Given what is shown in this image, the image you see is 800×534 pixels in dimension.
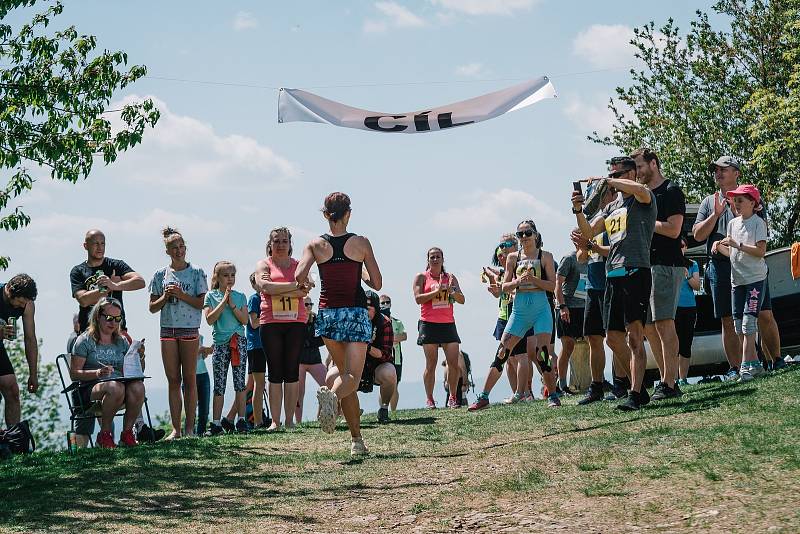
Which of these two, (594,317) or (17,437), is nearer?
(17,437)

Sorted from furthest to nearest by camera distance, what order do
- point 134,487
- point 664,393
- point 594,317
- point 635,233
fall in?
point 594,317
point 664,393
point 635,233
point 134,487

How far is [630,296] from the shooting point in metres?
10.1

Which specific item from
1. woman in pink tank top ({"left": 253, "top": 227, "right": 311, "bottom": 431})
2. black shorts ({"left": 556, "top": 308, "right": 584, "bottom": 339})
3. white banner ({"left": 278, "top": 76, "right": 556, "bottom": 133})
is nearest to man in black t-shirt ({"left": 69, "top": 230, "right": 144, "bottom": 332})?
woman in pink tank top ({"left": 253, "top": 227, "right": 311, "bottom": 431})

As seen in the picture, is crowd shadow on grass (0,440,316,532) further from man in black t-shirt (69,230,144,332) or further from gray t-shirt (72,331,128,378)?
man in black t-shirt (69,230,144,332)

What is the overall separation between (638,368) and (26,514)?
224 inches

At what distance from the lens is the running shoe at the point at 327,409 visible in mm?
8938

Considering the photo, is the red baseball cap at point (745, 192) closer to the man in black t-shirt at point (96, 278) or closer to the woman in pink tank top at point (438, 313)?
the woman in pink tank top at point (438, 313)

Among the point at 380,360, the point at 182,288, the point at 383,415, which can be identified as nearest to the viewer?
the point at 182,288

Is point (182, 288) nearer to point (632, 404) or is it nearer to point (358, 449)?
point (358, 449)

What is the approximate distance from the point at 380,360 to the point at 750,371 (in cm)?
429

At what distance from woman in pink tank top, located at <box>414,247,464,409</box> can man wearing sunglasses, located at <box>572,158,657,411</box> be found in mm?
5099

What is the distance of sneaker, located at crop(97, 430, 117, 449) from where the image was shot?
1140cm

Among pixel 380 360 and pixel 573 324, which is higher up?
pixel 573 324

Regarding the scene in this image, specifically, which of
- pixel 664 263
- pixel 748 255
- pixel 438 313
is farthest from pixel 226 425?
pixel 748 255
